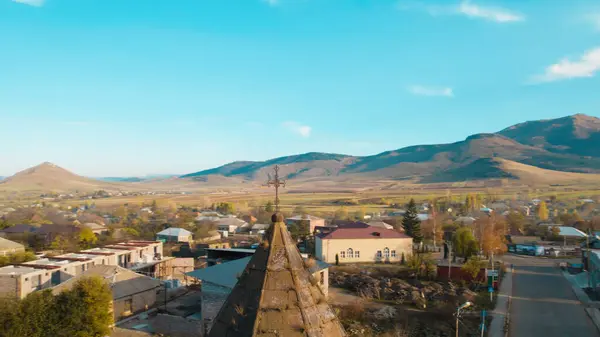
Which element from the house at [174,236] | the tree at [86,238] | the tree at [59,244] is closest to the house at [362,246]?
the house at [174,236]

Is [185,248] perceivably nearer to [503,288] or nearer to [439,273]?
[439,273]

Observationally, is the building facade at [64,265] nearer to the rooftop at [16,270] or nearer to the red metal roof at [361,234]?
the rooftop at [16,270]

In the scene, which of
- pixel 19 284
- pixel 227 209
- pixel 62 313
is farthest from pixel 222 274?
pixel 227 209

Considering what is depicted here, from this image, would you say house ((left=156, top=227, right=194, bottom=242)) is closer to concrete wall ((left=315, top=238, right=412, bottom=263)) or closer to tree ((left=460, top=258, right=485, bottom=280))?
concrete wall ((left=315, top=238, right=412, bottom=263))

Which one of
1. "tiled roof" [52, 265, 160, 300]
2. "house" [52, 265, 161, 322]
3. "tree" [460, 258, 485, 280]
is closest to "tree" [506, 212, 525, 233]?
"tree" [460, 258, 485, 280]

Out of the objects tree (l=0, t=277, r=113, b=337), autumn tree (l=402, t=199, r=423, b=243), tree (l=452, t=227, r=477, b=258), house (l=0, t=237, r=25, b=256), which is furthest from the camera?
autumn tree (l=402, t=199, r=423, b=243)

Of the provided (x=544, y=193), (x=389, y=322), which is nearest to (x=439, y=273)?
(x=389, y=322)
